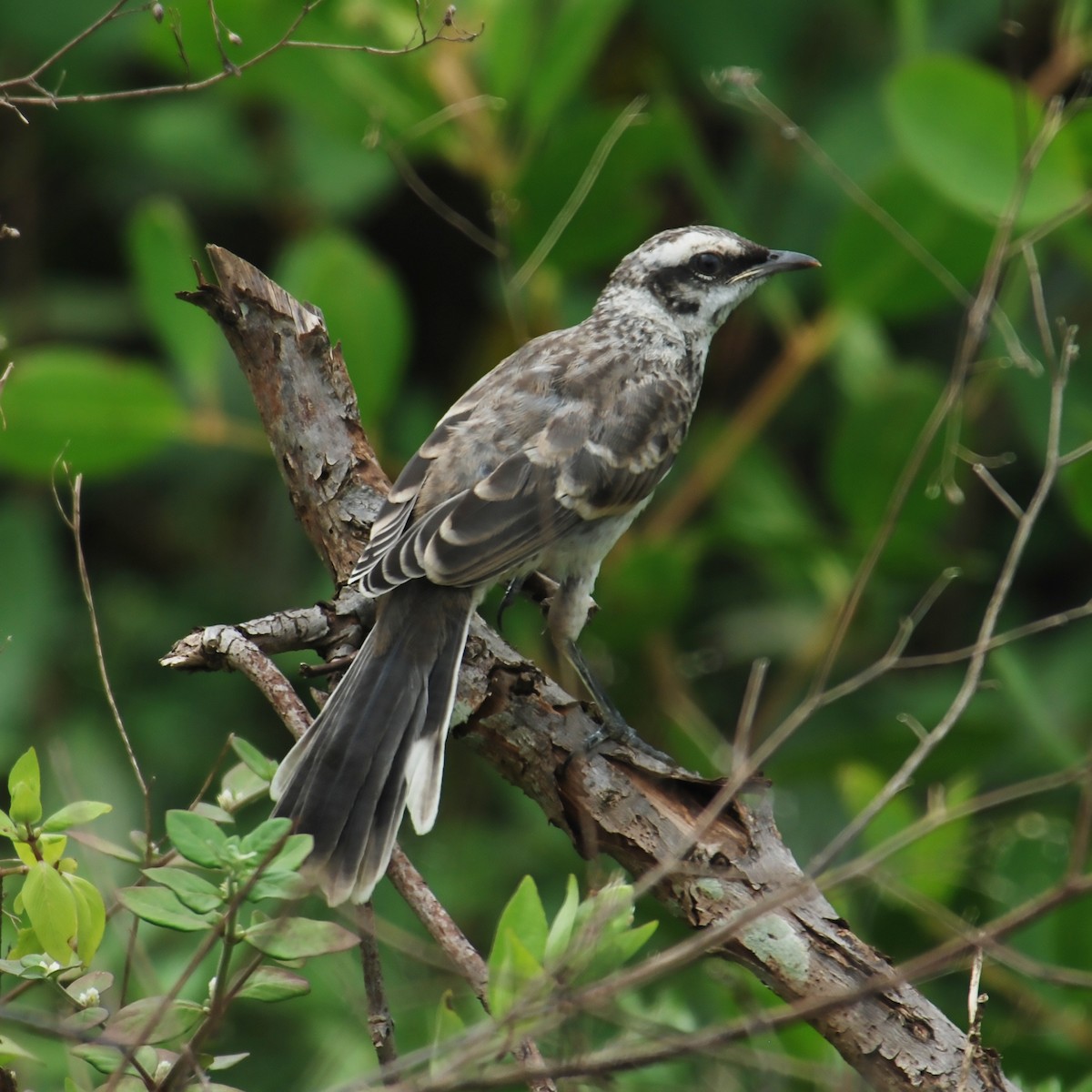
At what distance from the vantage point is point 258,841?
2326mm

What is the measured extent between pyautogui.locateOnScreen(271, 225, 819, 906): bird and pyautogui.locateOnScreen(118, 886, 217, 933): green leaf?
70cm

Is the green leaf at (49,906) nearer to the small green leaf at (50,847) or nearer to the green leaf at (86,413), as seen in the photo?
the small green leaf at (50,847)

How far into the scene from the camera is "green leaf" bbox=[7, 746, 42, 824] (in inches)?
98.3

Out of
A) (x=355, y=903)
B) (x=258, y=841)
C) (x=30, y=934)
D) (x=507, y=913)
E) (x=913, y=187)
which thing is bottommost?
(x=355, y=903)

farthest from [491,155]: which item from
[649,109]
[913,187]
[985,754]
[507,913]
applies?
[507,913]

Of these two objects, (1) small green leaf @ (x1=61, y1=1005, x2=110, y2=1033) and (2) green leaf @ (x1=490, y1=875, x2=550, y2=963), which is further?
(2) green leaf @ (x1=490, y1=875, x2=550, y2=963)

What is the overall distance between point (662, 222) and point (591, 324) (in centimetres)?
201

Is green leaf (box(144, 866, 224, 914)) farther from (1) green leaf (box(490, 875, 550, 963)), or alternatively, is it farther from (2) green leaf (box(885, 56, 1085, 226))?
(2) green leaf (box(885, 56, 1085, 226))

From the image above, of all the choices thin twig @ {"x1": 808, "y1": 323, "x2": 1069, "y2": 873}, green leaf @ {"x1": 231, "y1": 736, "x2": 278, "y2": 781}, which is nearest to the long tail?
green leaf @ {"x1": 231, "y1": 736, "x2": 278, "y2": 781}

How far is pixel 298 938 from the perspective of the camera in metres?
2.35

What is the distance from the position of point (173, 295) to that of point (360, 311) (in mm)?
724

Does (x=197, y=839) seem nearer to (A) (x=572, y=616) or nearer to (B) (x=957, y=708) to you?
(B) (x=957, y=708)

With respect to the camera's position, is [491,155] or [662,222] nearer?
[491,155]

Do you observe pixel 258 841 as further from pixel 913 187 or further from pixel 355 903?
pixel 913 187
